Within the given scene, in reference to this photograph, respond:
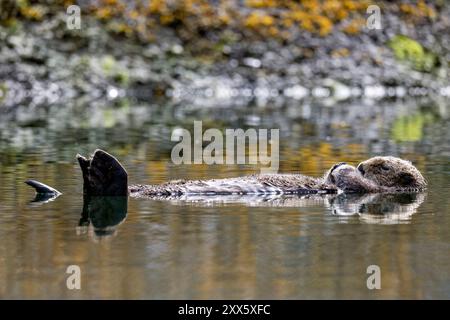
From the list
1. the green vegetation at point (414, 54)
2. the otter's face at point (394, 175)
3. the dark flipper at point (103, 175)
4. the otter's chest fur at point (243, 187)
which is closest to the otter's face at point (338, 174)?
the otter's chest fur at point (243, 187)

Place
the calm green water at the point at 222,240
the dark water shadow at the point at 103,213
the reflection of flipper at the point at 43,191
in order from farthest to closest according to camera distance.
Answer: the reflection of flipper at the point at 43,191, the dark water shadow at the point at 103,213, the calm green water at the point at 222,240

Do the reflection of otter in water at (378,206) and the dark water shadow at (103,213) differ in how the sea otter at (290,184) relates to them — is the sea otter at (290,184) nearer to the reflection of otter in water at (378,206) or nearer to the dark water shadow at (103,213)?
the dark water shadow at (103,213)

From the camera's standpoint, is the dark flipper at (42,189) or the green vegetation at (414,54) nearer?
the dark flipper at (42,189)

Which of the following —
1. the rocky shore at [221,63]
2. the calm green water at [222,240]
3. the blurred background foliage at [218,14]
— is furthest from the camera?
the blurred background foliage at [218,14]

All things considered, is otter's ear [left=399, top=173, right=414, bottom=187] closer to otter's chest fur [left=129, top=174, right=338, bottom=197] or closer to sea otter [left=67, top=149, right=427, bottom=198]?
sea otter [left=67, top=149, right=427, bottom=198]

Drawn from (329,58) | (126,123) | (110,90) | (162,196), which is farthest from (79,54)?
(162,196)

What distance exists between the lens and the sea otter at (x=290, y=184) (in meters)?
17.7

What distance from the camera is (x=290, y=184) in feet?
61.5

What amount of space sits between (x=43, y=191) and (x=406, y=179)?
594cm

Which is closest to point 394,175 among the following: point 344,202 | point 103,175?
point 344,202

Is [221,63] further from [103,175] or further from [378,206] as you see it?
[378,206]

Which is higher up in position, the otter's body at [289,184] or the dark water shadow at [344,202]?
the otter's body at [289,184]

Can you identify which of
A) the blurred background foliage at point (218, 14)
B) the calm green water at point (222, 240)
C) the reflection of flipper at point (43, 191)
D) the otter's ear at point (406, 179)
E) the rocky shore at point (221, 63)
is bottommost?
the calm green water at point (222, 240)

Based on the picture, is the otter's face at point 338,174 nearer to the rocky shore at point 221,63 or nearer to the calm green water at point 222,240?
the calm green water at point 222,240
